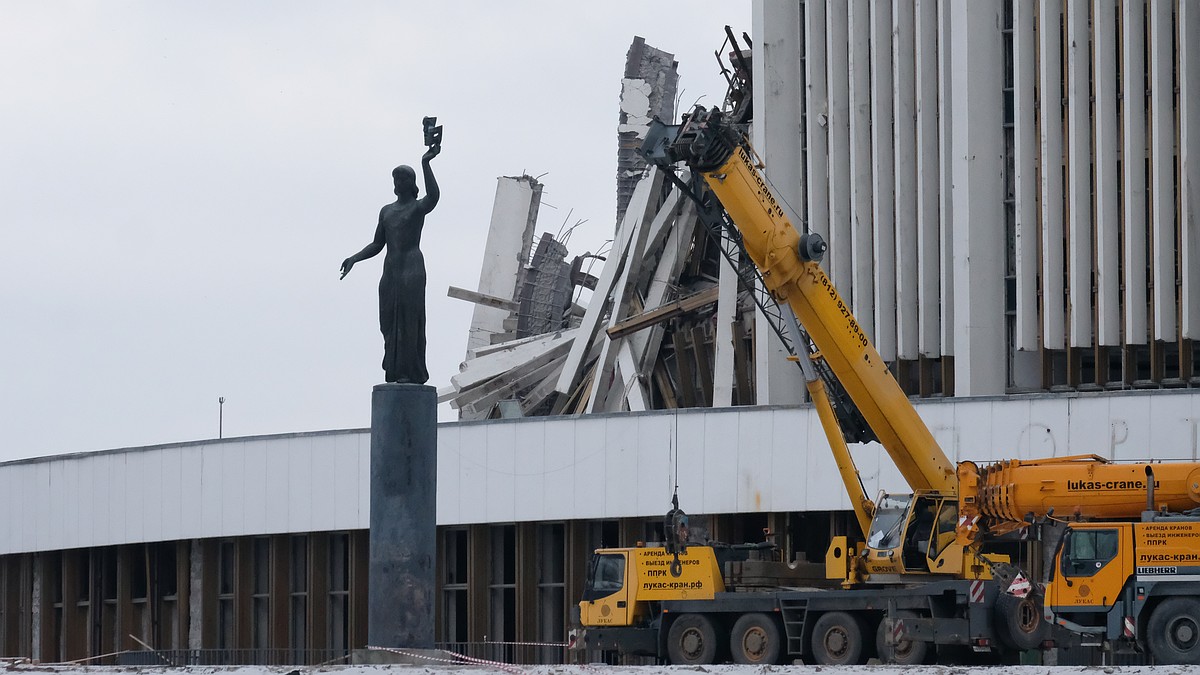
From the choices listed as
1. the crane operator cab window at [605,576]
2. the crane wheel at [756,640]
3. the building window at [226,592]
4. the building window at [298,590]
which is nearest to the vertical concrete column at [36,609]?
the building window at [226,592]

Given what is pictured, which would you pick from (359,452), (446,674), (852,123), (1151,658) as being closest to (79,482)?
(359,452)

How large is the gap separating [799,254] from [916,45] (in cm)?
1415

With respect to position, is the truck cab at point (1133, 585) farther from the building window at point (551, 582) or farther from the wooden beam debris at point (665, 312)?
the wooden beam debris at point (665, 312)

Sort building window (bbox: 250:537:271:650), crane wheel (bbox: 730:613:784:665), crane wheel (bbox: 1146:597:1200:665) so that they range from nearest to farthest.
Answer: crane wheel (bbox: 1146:597:1200:665)
crane wheel (bbox: 730:613:784:665)
building window (bbox: 250:537:271:650)

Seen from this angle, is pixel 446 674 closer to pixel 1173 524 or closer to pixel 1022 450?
pixel 1173 524

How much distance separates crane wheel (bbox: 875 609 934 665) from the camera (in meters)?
24.6

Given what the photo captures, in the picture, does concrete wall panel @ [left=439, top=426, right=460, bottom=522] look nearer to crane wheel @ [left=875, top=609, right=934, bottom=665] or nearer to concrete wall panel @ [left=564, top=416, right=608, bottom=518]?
concrete wall panel @ [left=564, top=416, right=608, bottom=518]

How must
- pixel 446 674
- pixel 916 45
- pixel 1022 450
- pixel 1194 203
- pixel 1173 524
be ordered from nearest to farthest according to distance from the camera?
pixel 446 674, pixel 1173 524, pixel 1022 450, pixel 1194 203, pixel 916 45

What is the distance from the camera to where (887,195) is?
129ft

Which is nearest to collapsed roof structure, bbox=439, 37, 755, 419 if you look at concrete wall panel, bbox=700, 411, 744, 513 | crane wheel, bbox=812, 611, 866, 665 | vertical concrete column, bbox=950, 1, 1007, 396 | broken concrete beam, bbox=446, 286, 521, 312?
broken concrete beam, bbox=446, 286, 521, 312

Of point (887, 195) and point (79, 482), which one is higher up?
point (887, 195)

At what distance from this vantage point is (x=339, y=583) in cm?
3725

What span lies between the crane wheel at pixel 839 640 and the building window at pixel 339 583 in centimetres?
1413

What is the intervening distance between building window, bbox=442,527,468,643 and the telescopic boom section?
1170cm
